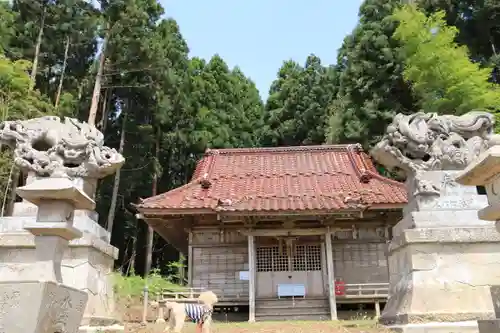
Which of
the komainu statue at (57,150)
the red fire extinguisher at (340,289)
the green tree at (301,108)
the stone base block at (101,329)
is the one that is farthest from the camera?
the green tree at (301,108)

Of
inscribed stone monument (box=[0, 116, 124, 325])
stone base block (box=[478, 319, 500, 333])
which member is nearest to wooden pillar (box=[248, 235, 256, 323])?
inscribed stone monument (box=[0, 116, 124, 325])

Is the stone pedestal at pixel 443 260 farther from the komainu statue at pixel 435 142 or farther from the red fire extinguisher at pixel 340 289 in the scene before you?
the red fire extinguisher at pixel 340 289

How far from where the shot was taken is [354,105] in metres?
24.2

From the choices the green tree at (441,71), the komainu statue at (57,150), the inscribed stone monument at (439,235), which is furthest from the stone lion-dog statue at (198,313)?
the green tree at (441,71)

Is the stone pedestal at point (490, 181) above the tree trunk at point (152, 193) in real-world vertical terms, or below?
below

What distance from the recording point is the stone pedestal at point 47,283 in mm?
3557

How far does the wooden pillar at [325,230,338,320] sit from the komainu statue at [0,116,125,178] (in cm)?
789

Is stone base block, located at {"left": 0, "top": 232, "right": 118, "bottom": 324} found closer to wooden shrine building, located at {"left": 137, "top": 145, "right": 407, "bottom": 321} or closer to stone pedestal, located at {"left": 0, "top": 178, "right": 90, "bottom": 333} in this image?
stone pedestal, located at {"left": 0, "top": 178, "right": 90, "bottom": 333}

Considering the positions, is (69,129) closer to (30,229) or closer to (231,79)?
(30,229)

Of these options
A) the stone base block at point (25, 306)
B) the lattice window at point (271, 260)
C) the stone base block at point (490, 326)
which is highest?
the lattice window at point (271, 260)

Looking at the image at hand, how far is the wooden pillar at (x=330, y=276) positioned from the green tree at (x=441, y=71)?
7315mm

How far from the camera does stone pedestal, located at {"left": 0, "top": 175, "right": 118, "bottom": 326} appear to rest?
616 cm

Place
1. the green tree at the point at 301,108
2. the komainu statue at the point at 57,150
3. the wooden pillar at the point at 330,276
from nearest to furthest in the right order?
the komainu statue at the point at 57,150 → the wooden pillar at the point at 330,276 → the green tree at the point at 301,108

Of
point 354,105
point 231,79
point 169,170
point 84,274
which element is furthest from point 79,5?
point 84,274
